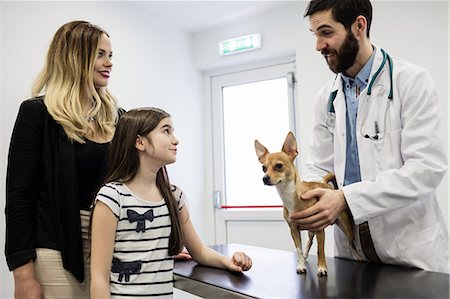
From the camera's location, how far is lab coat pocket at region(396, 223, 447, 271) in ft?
3.88

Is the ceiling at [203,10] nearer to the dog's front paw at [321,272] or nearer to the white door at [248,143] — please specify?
the white door at [248,143]

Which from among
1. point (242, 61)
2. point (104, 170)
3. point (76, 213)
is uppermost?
point (242, 61)

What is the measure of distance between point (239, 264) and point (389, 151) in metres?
0.59

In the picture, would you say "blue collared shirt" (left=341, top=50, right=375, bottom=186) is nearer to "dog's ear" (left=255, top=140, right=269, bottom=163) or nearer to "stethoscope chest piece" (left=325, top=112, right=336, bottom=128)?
"stethoscope chest piece" (left=325, top=112, right=336, bottom=128)

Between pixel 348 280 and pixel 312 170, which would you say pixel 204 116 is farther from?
pixel 348 280

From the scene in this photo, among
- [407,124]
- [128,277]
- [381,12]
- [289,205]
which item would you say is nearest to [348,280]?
[289,205]

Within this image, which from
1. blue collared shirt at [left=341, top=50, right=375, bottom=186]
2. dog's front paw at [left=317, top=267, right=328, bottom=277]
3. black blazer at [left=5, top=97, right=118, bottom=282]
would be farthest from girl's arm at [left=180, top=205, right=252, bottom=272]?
blue collared shirt at [left=341, top=50, right=375, bottom=186]

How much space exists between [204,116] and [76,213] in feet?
Answer: 7.94

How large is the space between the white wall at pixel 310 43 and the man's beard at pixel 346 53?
3.22 ft

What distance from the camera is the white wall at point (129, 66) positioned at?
2078mm

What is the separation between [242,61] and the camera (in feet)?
10.7

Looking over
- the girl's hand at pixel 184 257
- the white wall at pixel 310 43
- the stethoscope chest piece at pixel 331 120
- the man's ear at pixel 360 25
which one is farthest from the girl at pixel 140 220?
the white wall at pixel 310 43

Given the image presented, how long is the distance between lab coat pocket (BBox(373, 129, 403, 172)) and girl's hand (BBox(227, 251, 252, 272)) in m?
0.51

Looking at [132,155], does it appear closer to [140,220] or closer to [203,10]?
[140,220]
